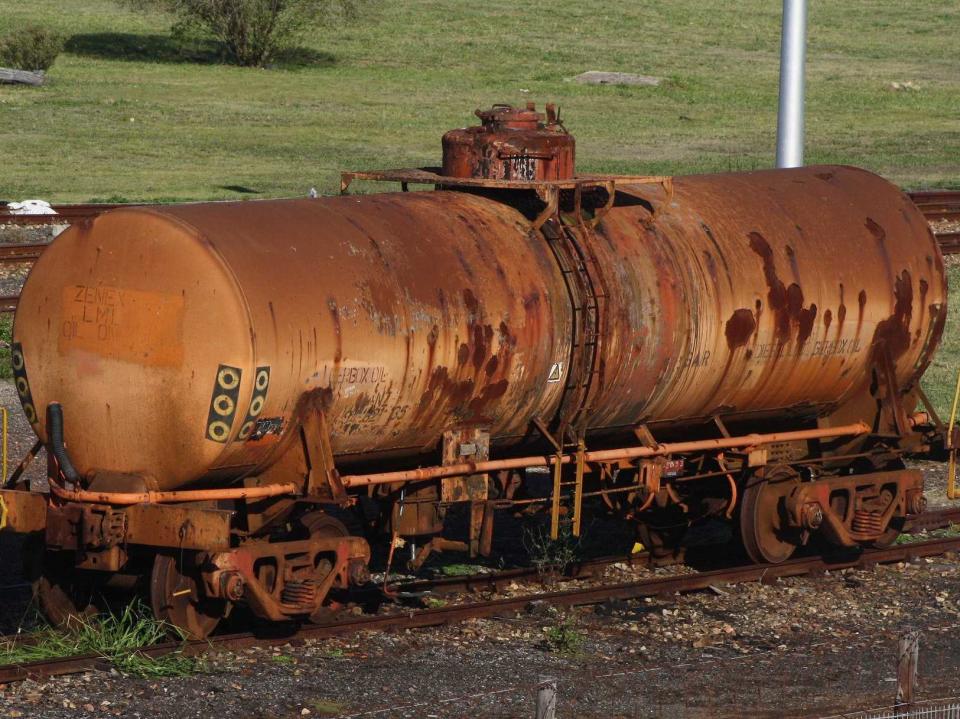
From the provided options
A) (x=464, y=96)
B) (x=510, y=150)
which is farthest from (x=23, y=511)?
(x=464, y=96)

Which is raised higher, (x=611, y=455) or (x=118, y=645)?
(x=611, y=455)

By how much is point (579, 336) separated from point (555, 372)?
0.29 meters

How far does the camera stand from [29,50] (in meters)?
52.8

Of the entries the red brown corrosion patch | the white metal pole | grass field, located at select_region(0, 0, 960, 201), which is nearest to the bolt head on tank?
the red brown corrosion patch

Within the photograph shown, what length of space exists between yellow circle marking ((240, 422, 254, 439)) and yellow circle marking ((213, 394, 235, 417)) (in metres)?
0.15

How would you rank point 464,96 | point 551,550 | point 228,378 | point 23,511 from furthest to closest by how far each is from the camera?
point 464,96, point 551,550, point 23,511, point 228,378

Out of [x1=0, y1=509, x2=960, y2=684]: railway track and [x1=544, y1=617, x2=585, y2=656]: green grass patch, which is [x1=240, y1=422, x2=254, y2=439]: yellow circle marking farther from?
[x1=544, y1=617, x2=585, y2=656]: green grass patch

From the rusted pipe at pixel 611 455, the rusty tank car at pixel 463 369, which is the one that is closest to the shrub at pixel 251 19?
the rusty tank car at pixel 463 369

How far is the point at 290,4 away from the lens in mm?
57094

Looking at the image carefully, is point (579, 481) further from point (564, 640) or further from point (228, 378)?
point (228, 378)

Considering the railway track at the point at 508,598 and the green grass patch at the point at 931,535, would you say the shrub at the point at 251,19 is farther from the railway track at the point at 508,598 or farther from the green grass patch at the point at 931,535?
the railway track at the point at 508,598

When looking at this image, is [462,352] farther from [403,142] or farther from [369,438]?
[403,142]

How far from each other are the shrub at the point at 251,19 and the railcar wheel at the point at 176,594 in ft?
154

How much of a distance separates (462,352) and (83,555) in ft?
8.74
